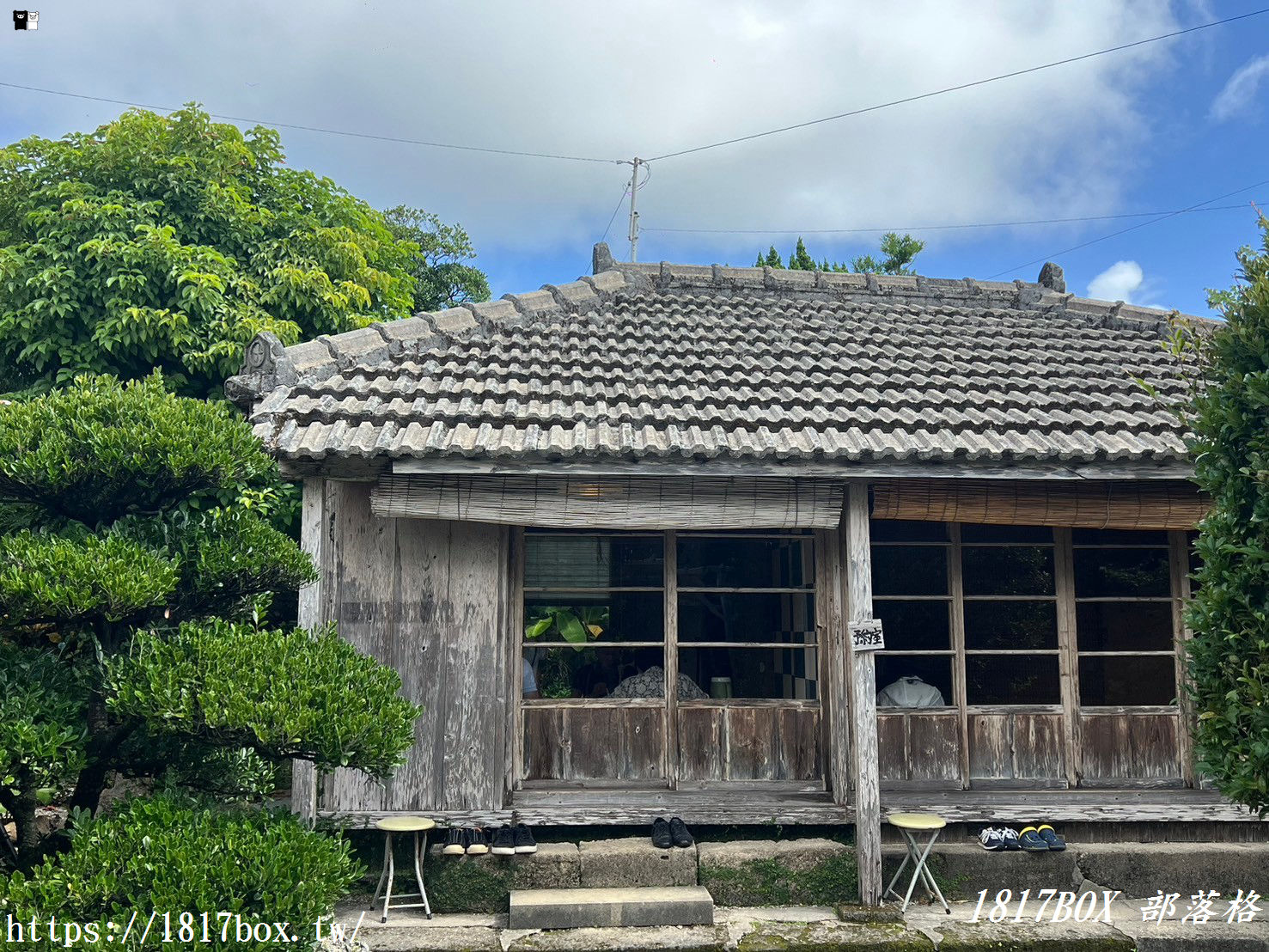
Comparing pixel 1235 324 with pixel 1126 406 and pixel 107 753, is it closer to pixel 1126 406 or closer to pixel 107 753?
pixel 1126 406

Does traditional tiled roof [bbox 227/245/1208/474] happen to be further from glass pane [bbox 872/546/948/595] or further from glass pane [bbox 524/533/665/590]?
glass pane [bbox 872/546/948/595]

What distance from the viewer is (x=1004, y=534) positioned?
7859 millimetres

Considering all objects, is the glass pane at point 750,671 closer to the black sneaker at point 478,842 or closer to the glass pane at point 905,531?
the glass pane at point 905,531

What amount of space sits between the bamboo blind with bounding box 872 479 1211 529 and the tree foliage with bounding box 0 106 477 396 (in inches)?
287

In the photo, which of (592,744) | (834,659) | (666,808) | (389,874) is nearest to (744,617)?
(834,659)

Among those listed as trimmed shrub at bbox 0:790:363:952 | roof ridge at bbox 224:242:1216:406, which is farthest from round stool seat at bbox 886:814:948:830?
roof ridge at bbox 224:242:1216:406

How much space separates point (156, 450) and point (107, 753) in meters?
1.37

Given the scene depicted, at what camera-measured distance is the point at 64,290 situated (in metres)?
10.4

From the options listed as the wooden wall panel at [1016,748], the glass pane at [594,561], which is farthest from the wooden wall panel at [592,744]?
the wooden wall panel at [1016,748]

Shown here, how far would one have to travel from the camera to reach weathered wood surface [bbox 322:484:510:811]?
6477mm

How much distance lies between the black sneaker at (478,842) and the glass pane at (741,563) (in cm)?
244

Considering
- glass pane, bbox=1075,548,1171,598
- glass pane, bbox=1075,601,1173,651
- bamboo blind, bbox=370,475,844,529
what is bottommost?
glass pane, bbox=1075,601,1173,651

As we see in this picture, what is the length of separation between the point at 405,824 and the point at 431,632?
129 cm

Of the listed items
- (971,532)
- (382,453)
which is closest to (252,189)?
(382,453)
